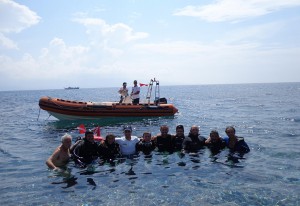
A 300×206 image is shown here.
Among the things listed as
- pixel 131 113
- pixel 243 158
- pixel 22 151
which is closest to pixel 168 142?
pixel 243 158

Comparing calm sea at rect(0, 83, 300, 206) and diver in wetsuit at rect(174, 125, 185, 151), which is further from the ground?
diver in wetsuit at rect(174, 125, 185, 151)

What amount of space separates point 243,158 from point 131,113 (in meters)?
10.6

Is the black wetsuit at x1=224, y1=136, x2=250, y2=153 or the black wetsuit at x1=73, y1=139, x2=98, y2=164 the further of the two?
the black wetsuit at x1=224, y1=136, x2=250, y2=153

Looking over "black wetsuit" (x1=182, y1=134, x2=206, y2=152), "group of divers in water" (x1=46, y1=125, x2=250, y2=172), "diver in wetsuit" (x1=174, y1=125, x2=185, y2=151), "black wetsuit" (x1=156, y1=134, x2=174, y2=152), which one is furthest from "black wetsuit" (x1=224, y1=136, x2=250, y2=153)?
"black wetsuit" (x1=156, y1=134, x2=174, y2=152)

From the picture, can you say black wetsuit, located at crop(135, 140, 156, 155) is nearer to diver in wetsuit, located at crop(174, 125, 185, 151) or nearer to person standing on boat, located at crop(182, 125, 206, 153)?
diver in wetsuit, located at crop(174, 125, 185, 151)

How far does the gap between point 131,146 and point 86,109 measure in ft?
32.0

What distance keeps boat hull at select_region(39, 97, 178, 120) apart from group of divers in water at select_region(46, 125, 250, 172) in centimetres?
920

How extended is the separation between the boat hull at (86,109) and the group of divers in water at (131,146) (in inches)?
362

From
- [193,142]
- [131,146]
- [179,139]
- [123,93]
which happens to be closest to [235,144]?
[193,142]

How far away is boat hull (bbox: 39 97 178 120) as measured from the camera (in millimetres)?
18172

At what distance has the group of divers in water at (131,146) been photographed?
8281 mm

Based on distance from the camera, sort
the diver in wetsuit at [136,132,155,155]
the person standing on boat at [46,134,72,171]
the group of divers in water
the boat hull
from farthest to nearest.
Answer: the boat hull → the diver in wetsuit at [136,132,155,155] → the group of divers in water → the person standing on boat at [46,134,72,171]

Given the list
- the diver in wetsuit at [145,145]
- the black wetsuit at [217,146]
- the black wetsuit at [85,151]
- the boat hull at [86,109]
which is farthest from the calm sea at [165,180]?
the boat hull at [86,109]

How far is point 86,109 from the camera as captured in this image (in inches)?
723
